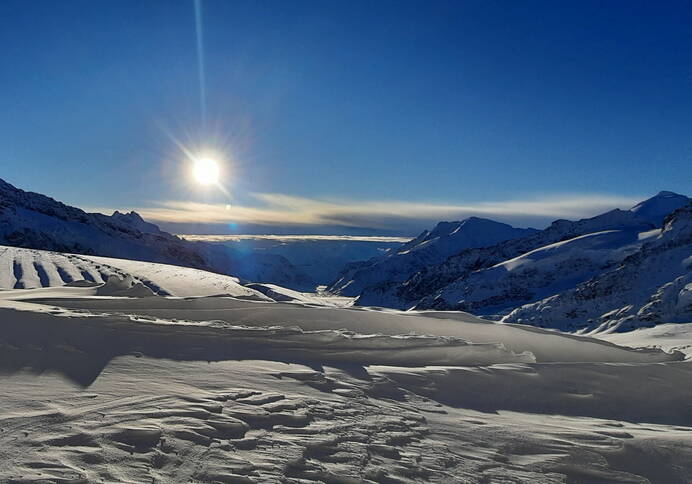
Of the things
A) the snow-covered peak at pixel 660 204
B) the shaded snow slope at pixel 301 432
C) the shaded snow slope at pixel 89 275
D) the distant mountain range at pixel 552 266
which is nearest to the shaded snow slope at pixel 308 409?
the shaded snow slope at pixel 301 432

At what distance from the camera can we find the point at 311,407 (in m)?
4.27

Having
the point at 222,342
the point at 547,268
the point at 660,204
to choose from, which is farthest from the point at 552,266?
the point at 660,204

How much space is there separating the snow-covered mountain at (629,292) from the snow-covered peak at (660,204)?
278 ft

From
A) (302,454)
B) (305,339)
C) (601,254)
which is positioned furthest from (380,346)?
(601,254)

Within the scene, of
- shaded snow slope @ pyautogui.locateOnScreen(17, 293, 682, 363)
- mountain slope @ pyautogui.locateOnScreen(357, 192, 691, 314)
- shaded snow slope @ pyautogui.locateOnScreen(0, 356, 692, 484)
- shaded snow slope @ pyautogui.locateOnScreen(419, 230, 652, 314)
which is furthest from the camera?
mountain slope @ pyautogui.locateOnScreen(357, 192, 691, 314)

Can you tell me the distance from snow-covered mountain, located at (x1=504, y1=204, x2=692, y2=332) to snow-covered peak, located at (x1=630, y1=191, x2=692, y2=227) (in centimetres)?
8475

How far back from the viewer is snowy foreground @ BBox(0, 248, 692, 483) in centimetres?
309

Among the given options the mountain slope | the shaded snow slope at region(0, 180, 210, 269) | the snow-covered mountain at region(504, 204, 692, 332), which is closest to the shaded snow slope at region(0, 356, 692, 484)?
the snow-covered mountain at region(504, 204, 692, 332)

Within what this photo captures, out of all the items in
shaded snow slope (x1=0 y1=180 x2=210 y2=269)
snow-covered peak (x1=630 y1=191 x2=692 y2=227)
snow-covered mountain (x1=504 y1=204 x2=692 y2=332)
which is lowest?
snow-covered mountain (x1=504 y1=204 x2=692 y2=332)

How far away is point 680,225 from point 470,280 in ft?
81.6

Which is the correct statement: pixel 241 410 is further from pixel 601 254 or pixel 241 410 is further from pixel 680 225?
pixel 601 254

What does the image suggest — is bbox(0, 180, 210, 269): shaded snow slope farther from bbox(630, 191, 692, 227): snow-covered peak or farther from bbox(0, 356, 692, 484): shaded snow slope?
bbox(630, 191, 692, 227): snow-covered peak

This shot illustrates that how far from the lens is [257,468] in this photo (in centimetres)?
300

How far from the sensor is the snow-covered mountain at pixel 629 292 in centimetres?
2369
